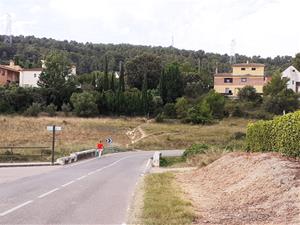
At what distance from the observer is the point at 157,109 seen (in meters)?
103

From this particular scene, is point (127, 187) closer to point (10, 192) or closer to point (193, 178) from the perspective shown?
point (193, 178)

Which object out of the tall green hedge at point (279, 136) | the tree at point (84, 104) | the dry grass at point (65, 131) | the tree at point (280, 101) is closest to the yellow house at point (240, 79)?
the tree at point (280, 101)

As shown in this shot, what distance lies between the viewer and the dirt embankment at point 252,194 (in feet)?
37.1

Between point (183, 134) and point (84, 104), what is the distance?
75.2 ft

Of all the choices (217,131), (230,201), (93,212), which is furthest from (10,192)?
(217,131)

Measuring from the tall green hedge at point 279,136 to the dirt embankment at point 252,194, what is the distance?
2.36 ft

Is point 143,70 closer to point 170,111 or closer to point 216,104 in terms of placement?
point 170,111

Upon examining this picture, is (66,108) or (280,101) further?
(66,108)

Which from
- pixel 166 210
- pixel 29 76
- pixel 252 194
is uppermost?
pixel 29 76

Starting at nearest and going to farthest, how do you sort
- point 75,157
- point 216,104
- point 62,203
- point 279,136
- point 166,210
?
point 166,210 → point 62,203 → point 279,136 → point 75,157 → point 216,104

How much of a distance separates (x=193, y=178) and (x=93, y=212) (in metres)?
12.0

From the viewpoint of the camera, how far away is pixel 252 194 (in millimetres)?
14336

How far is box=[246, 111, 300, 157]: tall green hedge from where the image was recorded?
18016 millimetres

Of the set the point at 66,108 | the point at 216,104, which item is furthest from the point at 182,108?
the point at 66,108
